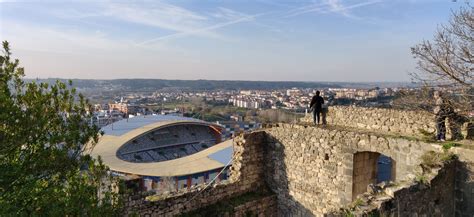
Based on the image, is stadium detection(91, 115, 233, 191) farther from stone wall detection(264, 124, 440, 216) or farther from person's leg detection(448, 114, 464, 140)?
person's leg detection(448, 114, 464, 140)

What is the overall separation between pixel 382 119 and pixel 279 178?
3547mm

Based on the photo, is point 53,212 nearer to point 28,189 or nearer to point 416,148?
point 28,189

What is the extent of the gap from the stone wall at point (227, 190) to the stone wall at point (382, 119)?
8.55ft

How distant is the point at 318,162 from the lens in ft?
35.8

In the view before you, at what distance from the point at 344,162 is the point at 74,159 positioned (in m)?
6.58

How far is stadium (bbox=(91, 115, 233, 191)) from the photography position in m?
33.5

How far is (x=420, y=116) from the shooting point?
1024cm

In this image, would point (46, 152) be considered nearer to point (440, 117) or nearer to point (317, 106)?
point (317, 106)

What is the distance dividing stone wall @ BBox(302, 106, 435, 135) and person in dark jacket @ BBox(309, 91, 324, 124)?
1.66 ft

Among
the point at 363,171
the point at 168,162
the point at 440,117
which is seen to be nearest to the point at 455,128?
the point at 440,117

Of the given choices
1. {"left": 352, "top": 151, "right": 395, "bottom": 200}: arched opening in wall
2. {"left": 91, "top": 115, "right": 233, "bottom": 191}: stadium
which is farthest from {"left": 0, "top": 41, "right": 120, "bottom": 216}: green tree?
{"left": 91, "top": 115, "right": 233, "bottom": 191}: stadium

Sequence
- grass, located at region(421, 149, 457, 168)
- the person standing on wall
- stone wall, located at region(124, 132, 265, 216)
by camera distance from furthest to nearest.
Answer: stone wall, located at region(124, 132, 265, 216) < the person standing on wall < grass, located at region(421, 149, 457, 168)

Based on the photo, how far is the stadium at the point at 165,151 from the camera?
33.5 m

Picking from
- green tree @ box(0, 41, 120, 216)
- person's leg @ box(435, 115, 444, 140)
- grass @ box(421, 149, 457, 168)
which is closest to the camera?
green tree @ box(0, 41, 120, 216)
